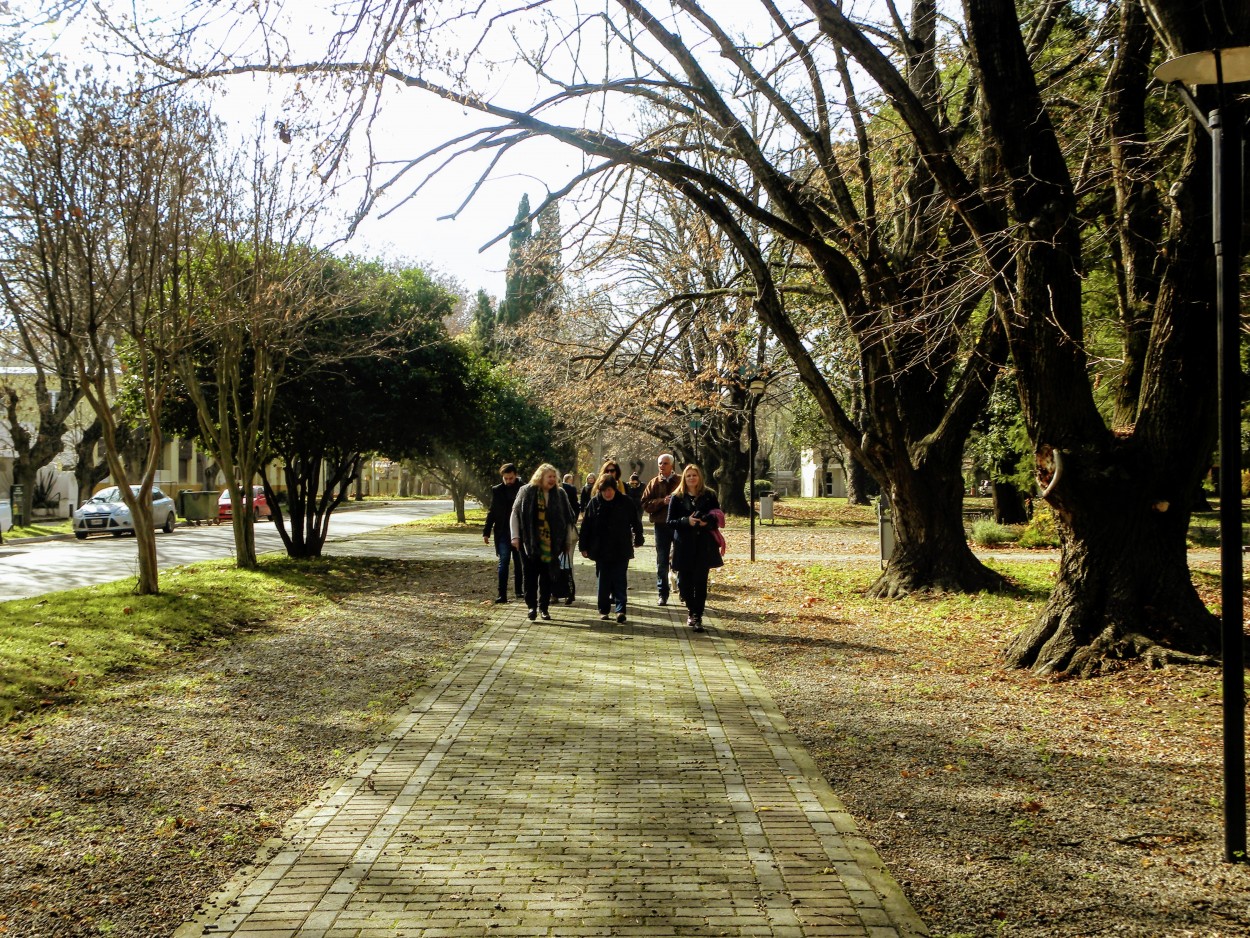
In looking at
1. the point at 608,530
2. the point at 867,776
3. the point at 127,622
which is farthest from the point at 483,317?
the point at 867,776

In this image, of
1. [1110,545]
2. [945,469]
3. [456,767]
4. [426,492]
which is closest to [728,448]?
[945,469]

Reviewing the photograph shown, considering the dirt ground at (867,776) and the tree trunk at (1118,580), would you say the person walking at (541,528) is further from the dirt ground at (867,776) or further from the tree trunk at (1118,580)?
the tree trunk at (1118,580)

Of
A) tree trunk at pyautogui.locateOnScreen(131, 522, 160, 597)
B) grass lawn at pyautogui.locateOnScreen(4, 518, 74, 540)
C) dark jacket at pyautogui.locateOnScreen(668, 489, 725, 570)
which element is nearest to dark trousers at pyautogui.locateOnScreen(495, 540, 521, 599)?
dark jacket at pyautogui.locateOnScreen(668, 489, 725, 570)

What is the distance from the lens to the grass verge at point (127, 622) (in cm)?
869

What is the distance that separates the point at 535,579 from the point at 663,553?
222 centimetres

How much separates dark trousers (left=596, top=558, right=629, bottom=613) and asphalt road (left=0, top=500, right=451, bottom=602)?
7.96 meters

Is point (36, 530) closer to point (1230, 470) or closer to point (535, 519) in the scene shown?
point (535, 519)

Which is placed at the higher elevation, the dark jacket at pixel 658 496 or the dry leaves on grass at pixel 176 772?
the dark jacket at pixel 658 496

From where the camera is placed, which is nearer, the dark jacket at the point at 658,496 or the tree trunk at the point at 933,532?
the tree trunk at the point at 933,532

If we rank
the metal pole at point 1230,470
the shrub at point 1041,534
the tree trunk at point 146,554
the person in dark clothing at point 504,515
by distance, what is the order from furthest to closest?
the shrub at point 1041,534, the person in dark clothing at point 504,515, the tree trunk at point 146,554, the metal pole at point 1230,470

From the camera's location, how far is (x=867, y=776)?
20.3 ft

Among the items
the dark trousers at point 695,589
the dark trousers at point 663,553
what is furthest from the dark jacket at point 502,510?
the dark trousers at point 695,589

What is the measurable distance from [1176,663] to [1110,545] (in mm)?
1065

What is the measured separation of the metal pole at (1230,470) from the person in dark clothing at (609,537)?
27.4 ft
